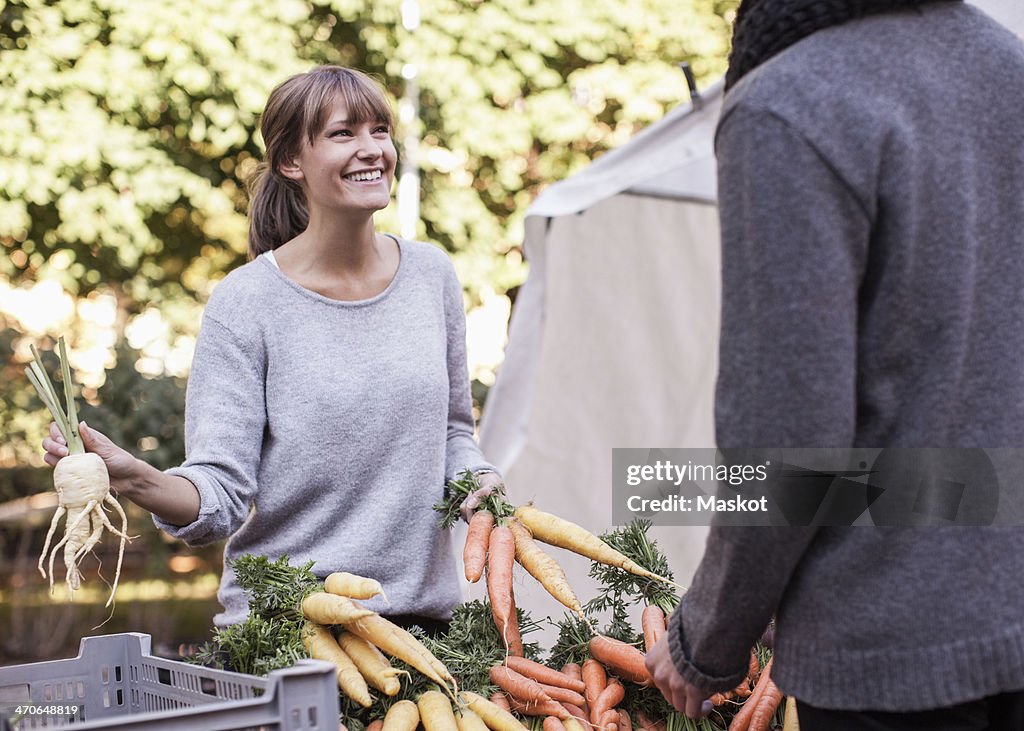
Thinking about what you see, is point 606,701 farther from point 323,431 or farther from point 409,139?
point 409,139

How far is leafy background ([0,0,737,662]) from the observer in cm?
600

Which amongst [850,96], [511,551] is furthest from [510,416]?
[850,96]

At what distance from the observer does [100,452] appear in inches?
65.3

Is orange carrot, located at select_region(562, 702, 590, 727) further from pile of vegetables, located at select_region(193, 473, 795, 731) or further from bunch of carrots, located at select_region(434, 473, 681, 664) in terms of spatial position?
bunch of carrots, located at select_region(434, 473, 681, 664)

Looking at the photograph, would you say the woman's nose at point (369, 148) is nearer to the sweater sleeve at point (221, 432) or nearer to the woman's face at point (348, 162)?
the woman's face at point (348, 162)

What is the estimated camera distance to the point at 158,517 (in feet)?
5.86

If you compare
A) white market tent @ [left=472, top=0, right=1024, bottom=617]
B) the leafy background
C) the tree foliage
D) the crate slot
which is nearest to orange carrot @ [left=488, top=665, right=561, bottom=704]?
the crate slot

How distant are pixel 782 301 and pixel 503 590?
0.97 m

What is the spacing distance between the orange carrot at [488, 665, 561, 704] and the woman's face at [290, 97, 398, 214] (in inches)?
34.0

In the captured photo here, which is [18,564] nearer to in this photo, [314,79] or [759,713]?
[314,79]

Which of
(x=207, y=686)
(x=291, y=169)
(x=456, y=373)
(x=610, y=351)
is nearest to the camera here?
(x=207, y=686)

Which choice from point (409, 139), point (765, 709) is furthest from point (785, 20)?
point (409, 139)

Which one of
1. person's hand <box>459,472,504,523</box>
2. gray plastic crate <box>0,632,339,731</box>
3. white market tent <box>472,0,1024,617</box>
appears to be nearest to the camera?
gray plastic crate <box>0,632,339,731</box>

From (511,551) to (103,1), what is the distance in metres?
5.14
